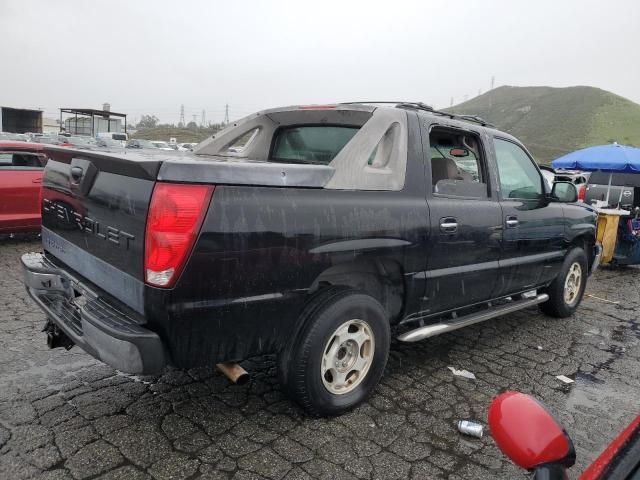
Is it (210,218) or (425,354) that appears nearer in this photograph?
(210,218)

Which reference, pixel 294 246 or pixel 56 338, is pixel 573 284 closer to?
pixel 294 246

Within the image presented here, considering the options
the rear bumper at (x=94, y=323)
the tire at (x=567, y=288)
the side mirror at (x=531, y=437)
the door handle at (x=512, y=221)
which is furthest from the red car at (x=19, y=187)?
the side mirror at (x=531, y=437)

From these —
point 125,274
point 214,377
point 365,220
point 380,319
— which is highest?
point 365,220

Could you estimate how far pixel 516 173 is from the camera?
438 cm

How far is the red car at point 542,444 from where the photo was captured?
1169 millimetres

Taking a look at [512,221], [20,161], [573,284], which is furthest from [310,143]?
[20,161]

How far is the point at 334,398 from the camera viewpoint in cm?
286

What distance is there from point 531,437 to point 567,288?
15.2ft

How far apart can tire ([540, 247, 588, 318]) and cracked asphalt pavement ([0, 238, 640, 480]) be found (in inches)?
32.7

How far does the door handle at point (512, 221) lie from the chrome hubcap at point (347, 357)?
174cm

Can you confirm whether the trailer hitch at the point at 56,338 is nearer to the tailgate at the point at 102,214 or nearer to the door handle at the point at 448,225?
the tailgate at the point at 102,214

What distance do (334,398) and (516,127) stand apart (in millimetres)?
96700

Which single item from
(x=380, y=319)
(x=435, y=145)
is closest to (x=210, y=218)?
(x=380, y=319)

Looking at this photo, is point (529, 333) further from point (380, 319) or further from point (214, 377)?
point (214, 377)
